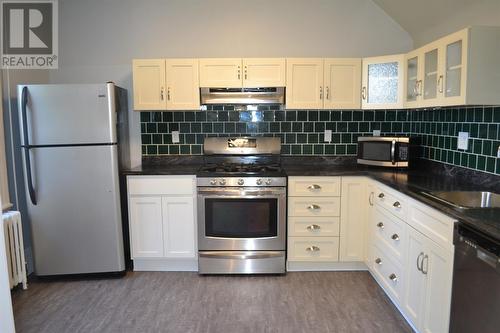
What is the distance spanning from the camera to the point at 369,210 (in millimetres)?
3074

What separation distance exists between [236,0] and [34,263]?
3110 millimetres

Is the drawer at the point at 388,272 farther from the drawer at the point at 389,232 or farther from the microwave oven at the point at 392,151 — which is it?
the microwave oven at the point at 392,151

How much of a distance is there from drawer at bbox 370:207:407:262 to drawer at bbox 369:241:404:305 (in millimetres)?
73

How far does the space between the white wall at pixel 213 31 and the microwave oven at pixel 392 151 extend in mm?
985

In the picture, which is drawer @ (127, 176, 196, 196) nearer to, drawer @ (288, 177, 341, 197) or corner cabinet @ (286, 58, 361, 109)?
drawer @ (288, 177, 341, 197)

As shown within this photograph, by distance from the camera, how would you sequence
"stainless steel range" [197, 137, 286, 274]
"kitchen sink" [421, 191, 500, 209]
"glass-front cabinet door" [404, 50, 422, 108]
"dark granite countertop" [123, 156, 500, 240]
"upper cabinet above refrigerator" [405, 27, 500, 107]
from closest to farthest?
"dark granite countertop" [123, 156, 500, 240], "upper cabinet above refrigerator" [405, 27, 500, 107], "kitchen sink" [421, 191, 500, 209], "glass-front cabinet door" [404, 50, 422, 108], "stainless steel range" [197, 137, 286, 274]

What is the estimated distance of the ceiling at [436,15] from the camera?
7.84 feet

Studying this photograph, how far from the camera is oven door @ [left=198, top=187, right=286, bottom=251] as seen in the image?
3.11 metres

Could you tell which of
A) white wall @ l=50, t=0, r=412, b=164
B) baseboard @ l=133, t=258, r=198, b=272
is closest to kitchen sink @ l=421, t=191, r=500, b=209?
white wall @ l=50, t=0, r=412, b=164

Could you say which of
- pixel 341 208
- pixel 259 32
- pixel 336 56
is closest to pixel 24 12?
pixel 259 32

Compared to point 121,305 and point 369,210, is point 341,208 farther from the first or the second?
point 121,305

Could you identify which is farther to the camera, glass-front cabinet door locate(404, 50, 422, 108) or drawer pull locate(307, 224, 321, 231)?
drawer pull locate(307, 224, 321, 231)

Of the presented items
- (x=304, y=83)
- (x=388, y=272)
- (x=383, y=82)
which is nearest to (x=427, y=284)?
(x=388, y=272)

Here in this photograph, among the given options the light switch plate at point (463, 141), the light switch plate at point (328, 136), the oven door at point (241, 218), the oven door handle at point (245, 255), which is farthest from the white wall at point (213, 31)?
the oven door handle at point (245, 255)
